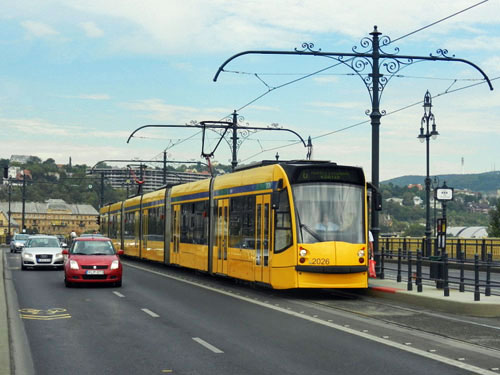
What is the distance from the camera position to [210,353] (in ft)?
35.8

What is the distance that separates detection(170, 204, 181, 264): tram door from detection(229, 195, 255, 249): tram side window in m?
7.72

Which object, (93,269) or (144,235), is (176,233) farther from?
(93,269)

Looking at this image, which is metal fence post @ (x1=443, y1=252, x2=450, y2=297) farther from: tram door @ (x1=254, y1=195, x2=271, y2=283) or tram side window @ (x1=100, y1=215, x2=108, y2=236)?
tram side window @ (x1=100, y1=215, x2=108, y2=236)

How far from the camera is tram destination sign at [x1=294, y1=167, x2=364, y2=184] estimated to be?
19.5 meters

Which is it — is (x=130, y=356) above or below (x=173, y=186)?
below

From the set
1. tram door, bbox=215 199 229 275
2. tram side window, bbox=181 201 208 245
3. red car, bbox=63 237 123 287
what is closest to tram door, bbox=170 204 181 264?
tram side window, bbox=181 201 208 245

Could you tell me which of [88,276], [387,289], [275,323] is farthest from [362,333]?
[88,276]

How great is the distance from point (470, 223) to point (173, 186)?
12761 cm

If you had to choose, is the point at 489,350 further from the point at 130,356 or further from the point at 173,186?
the point at 173,186

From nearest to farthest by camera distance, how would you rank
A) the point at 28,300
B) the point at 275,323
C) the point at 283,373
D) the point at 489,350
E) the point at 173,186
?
the point at 283,373 < the point at 489,350 < the point at 275,323 < the point at 28,300 < the point at 173,186

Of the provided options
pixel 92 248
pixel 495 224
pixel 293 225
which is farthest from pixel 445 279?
pixel 495 224

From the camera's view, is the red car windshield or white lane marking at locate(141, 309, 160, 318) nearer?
white lane marking at locate(141, 309, 160, 318)

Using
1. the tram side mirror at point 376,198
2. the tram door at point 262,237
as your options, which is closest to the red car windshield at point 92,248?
the tram door at point 262,237

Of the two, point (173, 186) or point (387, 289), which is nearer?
point (387, 289)
